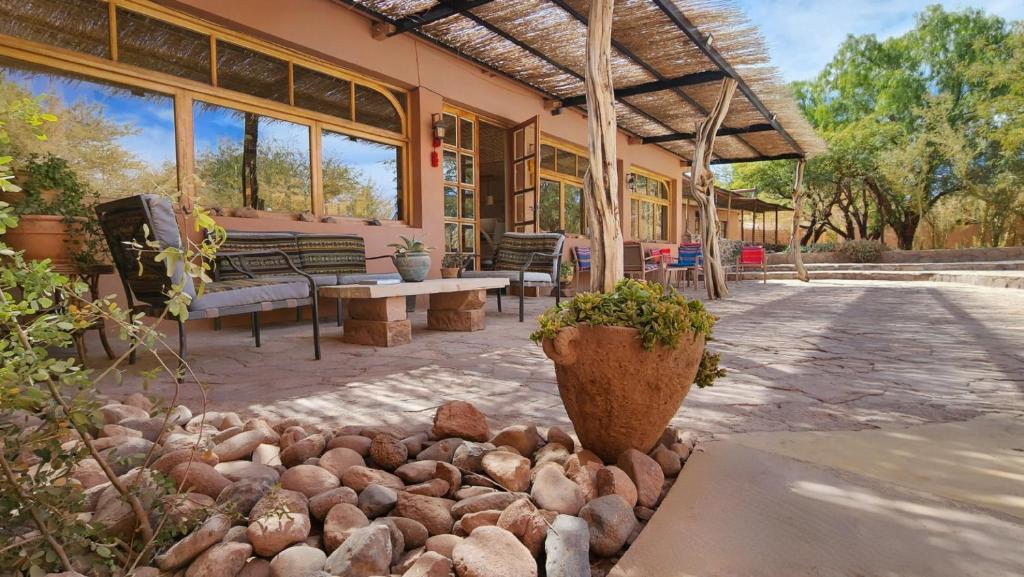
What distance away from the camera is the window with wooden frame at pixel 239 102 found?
3.94 m

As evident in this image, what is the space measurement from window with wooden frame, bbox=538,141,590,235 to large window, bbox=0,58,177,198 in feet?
18.2

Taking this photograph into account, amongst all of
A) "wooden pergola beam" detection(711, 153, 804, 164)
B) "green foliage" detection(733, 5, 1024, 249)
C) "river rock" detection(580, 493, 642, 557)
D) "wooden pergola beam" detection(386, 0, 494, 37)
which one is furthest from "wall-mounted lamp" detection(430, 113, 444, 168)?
"green foliage" detection(733, 5, 1024, 249)

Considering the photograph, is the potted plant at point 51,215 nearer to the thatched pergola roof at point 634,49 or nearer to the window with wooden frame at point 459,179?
the thatched pergola roof at point 634,49

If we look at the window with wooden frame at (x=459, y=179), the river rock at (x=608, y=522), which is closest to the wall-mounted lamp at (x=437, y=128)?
the window with wooden frame at (x=459, y=179)

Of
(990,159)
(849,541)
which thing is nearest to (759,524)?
(849,541)

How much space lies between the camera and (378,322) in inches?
144

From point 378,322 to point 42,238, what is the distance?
203 centimetres

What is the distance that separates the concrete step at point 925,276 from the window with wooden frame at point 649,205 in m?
2.84

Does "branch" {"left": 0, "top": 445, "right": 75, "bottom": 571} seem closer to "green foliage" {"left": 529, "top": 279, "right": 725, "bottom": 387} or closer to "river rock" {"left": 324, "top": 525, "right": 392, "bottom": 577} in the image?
"river rock" {"left": 324, "top": 525, "right": 392, "bottom": 577}

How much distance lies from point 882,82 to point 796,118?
684 inches

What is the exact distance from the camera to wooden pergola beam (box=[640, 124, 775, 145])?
9.20 m

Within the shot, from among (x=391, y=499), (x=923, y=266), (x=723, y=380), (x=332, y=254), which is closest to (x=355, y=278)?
(x=332, y=254)

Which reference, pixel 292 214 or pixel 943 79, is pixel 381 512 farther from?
pixel 943 79

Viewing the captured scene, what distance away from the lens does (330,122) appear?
568 cm
